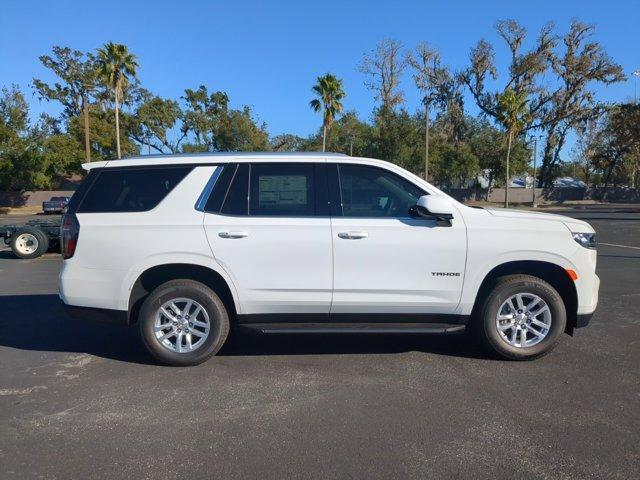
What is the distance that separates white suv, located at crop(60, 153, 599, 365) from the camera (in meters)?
5.13

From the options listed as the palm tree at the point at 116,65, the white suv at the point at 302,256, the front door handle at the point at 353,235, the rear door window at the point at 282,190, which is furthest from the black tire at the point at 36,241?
the palm tree at the point at 116,65

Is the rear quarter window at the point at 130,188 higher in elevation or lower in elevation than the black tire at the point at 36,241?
higher

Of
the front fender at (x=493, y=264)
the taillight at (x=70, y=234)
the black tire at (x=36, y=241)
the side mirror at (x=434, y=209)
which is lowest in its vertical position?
the black tire at (x=36, y=241)

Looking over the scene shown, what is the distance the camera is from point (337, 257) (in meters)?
5.12

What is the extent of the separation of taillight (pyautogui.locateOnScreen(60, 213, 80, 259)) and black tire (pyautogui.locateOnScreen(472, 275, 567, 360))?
12.4ft

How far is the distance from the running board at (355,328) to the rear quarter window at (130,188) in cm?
147

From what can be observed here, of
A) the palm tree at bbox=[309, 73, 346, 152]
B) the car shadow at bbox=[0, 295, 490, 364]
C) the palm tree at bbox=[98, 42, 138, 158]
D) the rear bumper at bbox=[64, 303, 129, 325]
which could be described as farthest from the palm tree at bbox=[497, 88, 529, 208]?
the rear bumper at bbox=[64, 303, 129, 325]

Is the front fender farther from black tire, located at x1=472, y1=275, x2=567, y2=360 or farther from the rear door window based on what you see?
the rear door window

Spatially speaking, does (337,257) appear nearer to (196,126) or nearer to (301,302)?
(301,302)

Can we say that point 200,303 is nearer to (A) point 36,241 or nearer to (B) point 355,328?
(B) point 355,328

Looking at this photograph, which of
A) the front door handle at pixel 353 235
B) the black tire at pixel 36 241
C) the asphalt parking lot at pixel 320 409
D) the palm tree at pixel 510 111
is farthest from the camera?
the palm tree at pixel 510 111

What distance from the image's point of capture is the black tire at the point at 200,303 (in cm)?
522

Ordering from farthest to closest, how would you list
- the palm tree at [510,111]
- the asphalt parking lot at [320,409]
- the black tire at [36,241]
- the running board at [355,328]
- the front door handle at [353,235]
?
the palm tree at [510,111]
the black tire at [36,241]
the running board at [355,328]
the front door handle at [353,235]
the asphalt parking lot at [320,409]

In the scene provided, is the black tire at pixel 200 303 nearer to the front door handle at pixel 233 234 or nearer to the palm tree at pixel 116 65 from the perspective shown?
the front door handle at pixel 233 234
